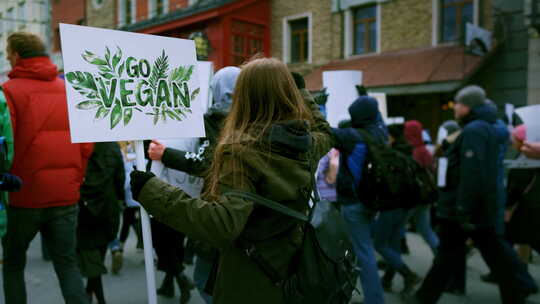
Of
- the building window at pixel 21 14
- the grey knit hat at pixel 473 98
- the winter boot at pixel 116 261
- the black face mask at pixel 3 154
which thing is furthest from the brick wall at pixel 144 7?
the black face mask at pixel 3 154

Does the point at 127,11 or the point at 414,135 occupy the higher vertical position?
the point at 127,11

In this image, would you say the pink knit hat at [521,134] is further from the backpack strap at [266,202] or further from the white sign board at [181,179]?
the backpack strap at [266,202]

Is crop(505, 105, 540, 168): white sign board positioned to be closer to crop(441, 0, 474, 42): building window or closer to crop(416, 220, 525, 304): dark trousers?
crop(416, 220, 525, 304): dark trousers

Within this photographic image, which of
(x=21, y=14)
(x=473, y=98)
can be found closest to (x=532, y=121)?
(x=473, y=98)

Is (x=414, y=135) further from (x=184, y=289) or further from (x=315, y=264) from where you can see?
(x=315, y=264)

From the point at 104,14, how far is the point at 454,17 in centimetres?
1359

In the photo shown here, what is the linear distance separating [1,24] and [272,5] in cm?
1143

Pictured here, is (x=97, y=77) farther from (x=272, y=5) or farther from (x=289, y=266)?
(x=272, y=5)

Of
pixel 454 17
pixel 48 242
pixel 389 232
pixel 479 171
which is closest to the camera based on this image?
pixel 48 242

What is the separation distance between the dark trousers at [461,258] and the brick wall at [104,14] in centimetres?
1797

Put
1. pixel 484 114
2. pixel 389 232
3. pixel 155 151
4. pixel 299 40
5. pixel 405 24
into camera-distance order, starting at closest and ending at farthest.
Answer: pixel 155 151 → pixel 484 114 → pixel 389 232 → pixel 405 24 → pixel 299 40

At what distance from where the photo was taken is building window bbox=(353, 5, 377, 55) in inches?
555

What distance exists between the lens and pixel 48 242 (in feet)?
10.2

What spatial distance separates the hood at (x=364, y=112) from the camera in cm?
388
